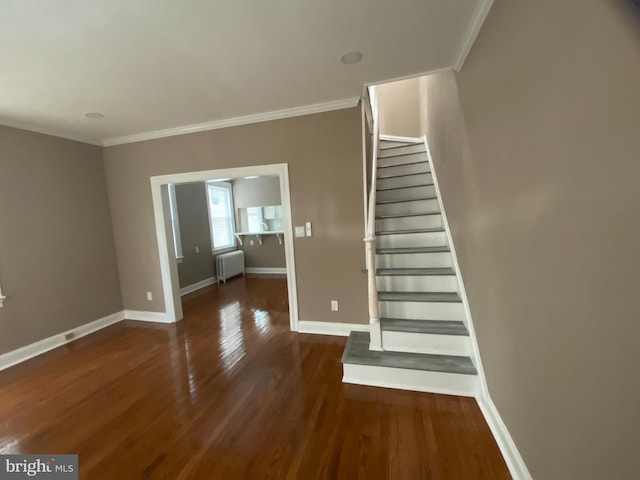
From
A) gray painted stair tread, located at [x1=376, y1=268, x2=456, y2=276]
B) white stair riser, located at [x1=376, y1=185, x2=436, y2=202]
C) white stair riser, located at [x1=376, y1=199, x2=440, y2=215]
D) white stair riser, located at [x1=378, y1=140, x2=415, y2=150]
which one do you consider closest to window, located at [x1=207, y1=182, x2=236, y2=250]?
white stair riser, located at [x1=378, y1=140, x2=415, y2=150]

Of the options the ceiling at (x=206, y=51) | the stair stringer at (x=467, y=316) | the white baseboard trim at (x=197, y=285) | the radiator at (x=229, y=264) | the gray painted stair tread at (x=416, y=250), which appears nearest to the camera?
the ceiling at (x=206, y=51)

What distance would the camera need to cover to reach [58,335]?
3.06 meters

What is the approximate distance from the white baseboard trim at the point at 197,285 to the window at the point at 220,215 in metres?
0.71

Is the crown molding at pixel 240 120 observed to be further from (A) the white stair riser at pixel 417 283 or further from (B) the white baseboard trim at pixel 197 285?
(B) the white baseboard trim at pixel 197 285

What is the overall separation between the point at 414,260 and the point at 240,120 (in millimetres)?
2466

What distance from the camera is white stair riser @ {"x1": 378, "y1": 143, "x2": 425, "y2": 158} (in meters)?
4.28

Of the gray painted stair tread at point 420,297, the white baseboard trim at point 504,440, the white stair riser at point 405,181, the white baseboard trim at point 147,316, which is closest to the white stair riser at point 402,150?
the white stair riser at point 405,181

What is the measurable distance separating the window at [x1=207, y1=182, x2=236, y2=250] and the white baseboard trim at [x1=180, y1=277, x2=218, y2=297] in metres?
0.71

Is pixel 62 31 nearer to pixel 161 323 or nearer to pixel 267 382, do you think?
pixel 267 382

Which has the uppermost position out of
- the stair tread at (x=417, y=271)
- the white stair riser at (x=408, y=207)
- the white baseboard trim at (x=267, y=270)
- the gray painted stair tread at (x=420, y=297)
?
the white stair riser at (x=408, y=207)

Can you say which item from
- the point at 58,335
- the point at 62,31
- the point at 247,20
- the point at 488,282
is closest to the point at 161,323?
the point at 58,335

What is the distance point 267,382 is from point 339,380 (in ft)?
1.94

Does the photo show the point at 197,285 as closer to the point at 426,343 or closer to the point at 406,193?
the point at 406,193

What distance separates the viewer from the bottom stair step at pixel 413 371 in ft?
6.36
